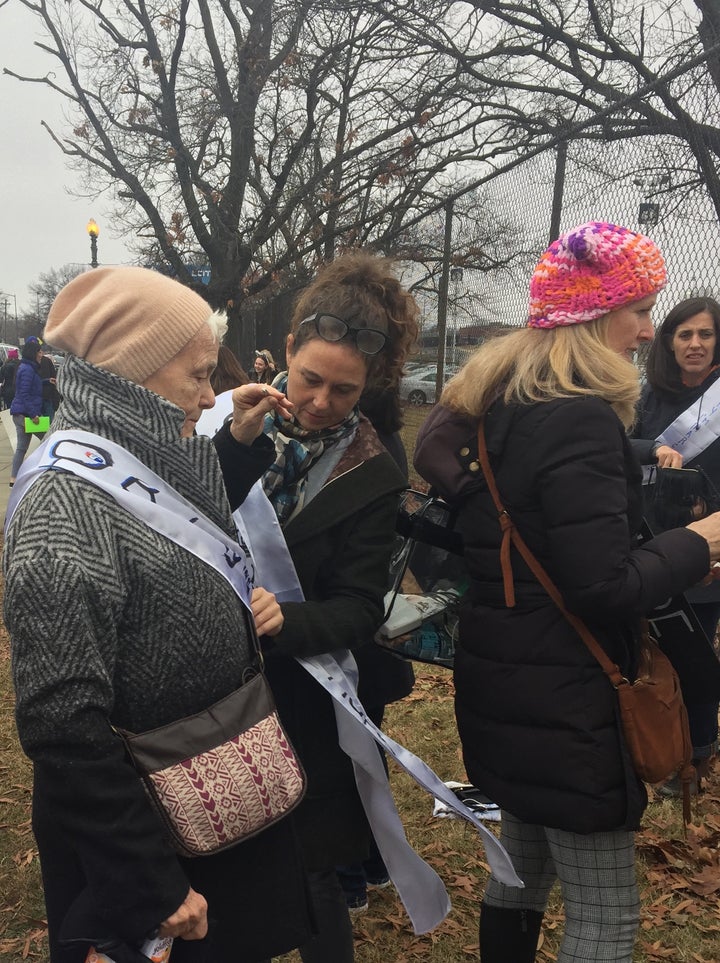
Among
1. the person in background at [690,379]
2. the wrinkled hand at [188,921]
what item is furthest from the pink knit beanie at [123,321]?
the person in background at [690,379]

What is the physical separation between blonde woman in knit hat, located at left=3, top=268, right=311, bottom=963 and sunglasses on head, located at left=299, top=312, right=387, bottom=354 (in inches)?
18.3

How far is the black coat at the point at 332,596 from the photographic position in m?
2.04

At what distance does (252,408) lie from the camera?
195 centimetres

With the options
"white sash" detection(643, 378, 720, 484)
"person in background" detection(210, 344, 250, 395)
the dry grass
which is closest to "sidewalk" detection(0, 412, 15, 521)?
"person in background" detection(210, 344, 250, 395)

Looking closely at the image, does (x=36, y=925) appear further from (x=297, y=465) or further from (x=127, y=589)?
(x=127, y=589)

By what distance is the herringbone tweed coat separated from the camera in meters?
1.28

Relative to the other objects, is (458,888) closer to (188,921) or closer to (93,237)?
(188,921)

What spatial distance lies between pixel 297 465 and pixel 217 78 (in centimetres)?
1123

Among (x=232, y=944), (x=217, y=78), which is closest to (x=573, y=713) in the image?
(x=232, y=944)

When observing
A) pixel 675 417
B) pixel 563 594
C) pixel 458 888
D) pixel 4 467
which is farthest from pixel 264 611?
pixel 4 467

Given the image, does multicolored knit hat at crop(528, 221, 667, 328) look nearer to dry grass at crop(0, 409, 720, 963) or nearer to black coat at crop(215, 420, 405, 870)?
black coat at crop(215, 420, 405, 870)

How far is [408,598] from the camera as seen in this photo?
2.24 meters

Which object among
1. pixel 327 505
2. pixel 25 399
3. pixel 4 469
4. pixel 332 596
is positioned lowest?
pixel 4 469

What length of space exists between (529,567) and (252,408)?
72 centimetres
